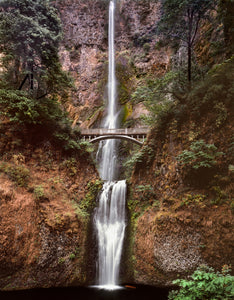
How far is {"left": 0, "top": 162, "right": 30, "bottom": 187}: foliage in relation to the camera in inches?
421

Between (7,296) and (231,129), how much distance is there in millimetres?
12124

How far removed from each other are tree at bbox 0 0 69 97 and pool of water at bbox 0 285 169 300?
12.0 m

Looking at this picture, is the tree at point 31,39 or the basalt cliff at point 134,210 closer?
the basalt cliff at point 134,210

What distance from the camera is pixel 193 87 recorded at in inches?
444

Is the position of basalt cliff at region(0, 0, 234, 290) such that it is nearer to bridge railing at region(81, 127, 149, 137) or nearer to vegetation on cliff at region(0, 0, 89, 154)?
vegetation on cliff at region(0, 0, 89, 154)

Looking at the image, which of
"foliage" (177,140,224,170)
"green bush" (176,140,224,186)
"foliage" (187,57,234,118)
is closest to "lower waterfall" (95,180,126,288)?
"green bush" (176,140,224,186)

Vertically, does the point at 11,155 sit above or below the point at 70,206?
above

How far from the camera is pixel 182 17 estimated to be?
1312cm

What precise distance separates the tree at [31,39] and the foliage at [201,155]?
10.4m

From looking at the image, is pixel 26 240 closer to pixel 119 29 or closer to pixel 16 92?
pixel 16 92

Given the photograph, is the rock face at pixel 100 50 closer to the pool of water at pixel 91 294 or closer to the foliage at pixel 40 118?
the foliage at pixel 40 118

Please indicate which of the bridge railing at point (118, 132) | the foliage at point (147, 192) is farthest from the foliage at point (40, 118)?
the bridge railing at point (118, 132)

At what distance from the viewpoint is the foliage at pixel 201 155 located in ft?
29.3

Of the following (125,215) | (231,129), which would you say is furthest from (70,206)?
(231,129)
